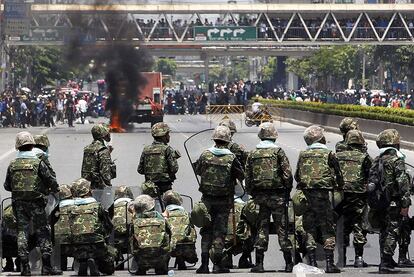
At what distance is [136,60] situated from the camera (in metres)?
42.9

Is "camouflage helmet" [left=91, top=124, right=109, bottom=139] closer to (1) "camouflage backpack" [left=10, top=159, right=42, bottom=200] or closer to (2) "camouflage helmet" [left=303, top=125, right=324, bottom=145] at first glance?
(1) "camouflage backpack" [left=10, top=159, right=42, bottom=200]

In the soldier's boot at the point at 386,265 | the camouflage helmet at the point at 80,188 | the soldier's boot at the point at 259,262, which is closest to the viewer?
the camouflage helmet at the point at 80,188

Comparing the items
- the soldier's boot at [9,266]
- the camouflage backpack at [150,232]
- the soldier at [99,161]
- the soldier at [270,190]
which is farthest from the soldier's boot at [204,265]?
the soldier at [99,161]

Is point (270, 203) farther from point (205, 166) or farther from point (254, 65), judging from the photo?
point (254, 65)

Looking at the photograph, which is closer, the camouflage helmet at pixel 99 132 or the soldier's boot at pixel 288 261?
the soldier's boot at pixel 288 261

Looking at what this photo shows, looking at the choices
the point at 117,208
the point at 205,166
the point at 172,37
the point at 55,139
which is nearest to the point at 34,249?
the point at 117,208

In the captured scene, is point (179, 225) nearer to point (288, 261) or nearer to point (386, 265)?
point (288, 261)

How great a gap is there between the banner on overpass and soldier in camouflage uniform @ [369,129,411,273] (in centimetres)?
5907

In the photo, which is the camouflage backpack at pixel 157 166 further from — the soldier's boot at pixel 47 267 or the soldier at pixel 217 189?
the soldier's boot at pixel 47 267

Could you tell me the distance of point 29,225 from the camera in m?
15.6

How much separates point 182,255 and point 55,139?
36633 mm

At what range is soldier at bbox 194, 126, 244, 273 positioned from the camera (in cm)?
1580

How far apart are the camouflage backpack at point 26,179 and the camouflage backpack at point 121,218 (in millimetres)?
1228

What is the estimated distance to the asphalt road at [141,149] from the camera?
1777cm
